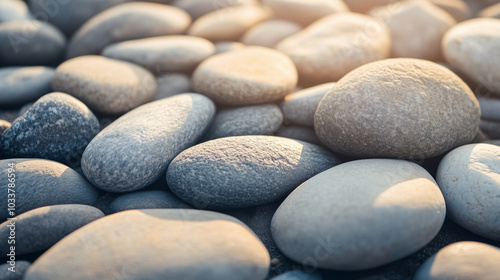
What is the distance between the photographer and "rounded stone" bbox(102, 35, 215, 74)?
A: 9.84 feet

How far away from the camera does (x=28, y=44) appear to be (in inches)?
127

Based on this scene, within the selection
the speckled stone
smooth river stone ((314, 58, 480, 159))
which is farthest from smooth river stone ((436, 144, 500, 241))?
the speckled stone

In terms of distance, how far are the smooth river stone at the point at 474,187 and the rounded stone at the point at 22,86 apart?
3.09 metres

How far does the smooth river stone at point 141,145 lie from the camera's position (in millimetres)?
2014

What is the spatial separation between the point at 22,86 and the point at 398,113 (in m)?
2.90

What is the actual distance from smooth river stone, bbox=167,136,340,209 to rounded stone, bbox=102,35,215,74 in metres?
1.19

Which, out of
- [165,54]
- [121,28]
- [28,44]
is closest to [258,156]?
[165,54]

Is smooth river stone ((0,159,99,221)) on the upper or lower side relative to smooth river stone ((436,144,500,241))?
upper

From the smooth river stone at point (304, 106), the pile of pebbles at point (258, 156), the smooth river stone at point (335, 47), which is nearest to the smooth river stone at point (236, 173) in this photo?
the pile of pebbles at point (258, 156)

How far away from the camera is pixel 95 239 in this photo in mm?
1617

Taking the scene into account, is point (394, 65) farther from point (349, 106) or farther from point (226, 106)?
point (226, 106)

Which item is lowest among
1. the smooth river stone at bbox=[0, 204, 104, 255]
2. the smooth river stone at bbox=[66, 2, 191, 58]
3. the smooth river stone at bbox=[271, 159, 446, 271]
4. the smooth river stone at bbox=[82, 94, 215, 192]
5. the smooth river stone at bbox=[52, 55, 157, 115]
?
the smooth river stone at bbox=[271, 159, 446, 271]

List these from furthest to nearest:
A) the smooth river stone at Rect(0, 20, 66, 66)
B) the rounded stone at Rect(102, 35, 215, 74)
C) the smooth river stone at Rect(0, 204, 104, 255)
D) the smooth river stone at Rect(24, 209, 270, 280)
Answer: the smooth river stone at Rect(0, 20, 66, 66), the rounded stone at Rect(102, 35, 215, 74), the smooth river stone at Rect(0, 204, 104, 255), the smooth river stone at Rect(24, 209, 270, 280)

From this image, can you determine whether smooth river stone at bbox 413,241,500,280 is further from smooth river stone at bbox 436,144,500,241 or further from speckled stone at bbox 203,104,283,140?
speckled stone at bbox 203,104,283,140
